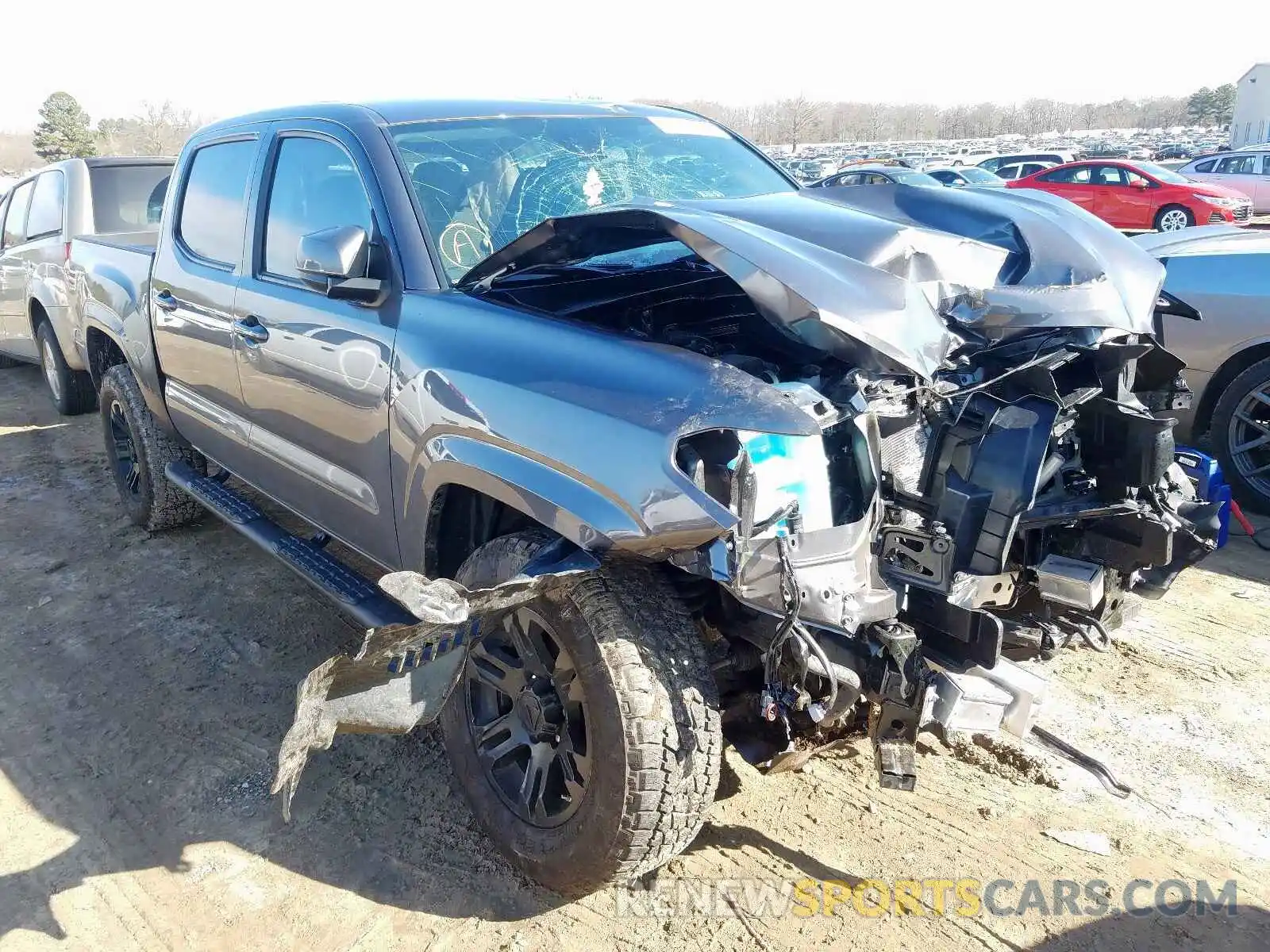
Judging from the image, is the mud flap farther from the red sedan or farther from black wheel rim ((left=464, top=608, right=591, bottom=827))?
the red sedan

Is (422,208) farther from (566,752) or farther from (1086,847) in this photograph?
(1086,847)

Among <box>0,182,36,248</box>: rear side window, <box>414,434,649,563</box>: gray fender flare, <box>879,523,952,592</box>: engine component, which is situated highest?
<box>414,434,649,563</box>: gray fender flare

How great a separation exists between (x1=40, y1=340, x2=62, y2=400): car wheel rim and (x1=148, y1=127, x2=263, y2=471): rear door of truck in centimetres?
395

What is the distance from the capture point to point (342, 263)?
8.43 ft

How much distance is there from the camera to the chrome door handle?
3252mm

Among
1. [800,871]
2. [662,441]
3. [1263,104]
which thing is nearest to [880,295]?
[662,441]

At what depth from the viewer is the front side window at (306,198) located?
3000 mm

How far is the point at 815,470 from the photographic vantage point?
2.09 m

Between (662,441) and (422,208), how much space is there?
4.54ft

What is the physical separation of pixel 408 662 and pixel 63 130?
4977 centimetres

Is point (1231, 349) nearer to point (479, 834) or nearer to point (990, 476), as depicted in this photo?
point (990, 476)

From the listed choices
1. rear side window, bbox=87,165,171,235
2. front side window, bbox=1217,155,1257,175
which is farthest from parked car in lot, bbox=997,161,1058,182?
rear side window, bbox=87,165,171,235

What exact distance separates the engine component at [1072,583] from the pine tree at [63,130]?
154ft

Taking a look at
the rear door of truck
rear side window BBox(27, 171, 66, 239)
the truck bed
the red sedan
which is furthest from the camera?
the red sedan
